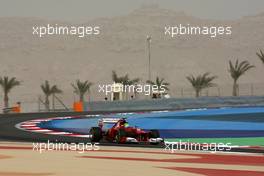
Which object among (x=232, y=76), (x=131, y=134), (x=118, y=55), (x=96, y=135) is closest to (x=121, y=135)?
(x=131, y=134)

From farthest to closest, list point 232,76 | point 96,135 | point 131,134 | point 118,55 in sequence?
point 118,55
point 232,76
point 96,135
point 131,134

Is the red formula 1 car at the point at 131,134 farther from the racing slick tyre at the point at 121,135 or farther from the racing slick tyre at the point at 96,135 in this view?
the racing slick tyre at the point at 96,135

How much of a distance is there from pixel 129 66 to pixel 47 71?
17.0 meters

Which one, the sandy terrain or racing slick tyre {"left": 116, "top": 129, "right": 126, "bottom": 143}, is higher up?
the sandy terrain

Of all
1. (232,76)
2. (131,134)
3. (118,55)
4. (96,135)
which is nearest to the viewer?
(131,134)

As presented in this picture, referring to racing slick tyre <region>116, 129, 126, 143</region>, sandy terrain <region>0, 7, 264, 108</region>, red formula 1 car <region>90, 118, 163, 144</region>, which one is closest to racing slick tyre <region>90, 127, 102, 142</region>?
red formula 1 car <region>90, 118, 163, 144</region>

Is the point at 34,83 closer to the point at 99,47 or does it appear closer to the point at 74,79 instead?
the point at 74,79

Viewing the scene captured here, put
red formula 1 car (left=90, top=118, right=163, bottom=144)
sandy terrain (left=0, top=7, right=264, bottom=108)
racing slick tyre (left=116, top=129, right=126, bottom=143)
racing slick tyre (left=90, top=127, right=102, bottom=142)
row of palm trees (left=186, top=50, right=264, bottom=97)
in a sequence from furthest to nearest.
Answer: sandy terrain (left=0, top=7, right=264, bottom=108), row of palm trees (left=186, top=50, right=264, bottom=97), racing slick tyre (left=90, top=127, right=102, bottom=142), racing slick tyre (left=116, top=129, right=126, bottom=143), red formula 1 car (left=90, top=118, right=163, bottom=144)

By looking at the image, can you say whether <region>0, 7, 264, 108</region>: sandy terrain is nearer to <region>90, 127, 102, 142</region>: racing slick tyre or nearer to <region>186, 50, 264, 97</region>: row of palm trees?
<region>186, 50, 264, 97</region>: row of palm trees

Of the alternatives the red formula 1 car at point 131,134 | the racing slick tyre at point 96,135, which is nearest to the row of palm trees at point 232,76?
the racing slick tyre at point 96,135

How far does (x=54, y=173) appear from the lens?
33.7 feet

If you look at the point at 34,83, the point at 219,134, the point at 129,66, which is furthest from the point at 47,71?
the point at 219,134

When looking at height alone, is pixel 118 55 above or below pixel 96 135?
above

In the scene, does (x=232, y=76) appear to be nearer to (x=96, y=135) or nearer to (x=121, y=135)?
(x=96, y=135)
